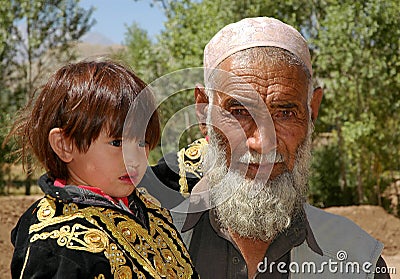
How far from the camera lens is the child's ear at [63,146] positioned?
6.79 feet

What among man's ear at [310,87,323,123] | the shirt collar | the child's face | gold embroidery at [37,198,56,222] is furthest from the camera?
man's ear at [310,87,323,123]

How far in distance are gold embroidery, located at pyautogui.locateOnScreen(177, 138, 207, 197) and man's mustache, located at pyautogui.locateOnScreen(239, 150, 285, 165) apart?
0.36 metres

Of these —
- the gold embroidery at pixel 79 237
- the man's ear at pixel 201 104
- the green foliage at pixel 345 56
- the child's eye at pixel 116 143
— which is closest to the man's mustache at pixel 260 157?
the man's ear at pixel 201 104

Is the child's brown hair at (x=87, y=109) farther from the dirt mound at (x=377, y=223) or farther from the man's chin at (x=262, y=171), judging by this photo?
the dirt mound at (x=377, y=223)

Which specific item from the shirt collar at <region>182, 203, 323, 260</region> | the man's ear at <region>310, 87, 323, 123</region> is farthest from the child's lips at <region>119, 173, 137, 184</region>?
the man's ear at <region>310, 87, 323, 123</region>

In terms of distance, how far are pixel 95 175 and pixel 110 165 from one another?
0.06m

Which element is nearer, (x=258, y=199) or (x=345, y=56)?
(x=258, y=199)

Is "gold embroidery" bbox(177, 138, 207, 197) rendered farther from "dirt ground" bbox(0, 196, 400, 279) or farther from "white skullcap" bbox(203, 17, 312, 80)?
"dirt ground" bbox(0, 196, 400, 279)

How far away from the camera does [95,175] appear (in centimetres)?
206

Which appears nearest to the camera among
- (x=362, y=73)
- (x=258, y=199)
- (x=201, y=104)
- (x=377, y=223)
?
(x=258, y=199)

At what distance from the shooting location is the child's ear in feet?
6.79

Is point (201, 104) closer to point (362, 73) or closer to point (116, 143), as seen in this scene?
point (116, 143)

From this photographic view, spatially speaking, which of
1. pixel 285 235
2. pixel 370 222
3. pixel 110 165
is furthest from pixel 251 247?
pixel 370 222

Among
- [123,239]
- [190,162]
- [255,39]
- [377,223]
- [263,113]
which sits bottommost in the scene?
[377,223]
